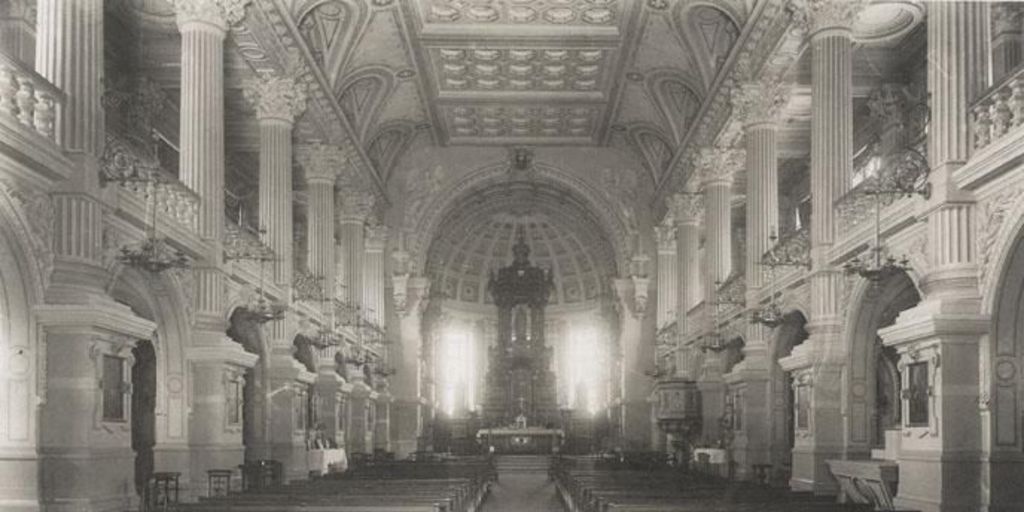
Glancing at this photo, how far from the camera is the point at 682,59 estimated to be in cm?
2473

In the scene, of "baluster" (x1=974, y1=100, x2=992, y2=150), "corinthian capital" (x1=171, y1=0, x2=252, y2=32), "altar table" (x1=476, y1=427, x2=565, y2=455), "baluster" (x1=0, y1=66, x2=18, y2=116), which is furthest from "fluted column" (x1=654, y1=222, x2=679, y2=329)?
"baluster" (x1=0, y1=66, x2=18, y2=116)

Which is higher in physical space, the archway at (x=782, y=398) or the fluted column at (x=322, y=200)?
the fluted column at (x=322, y=200)

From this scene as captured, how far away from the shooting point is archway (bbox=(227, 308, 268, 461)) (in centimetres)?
1861

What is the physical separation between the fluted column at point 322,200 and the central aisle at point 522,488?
5.60m

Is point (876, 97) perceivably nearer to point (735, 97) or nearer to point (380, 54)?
point (735, 97)

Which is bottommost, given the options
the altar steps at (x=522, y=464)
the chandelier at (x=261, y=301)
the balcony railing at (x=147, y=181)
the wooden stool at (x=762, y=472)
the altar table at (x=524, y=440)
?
the altar steps at (x=522, y=464)

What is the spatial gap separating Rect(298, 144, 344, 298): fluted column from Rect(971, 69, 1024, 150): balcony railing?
14867 mm

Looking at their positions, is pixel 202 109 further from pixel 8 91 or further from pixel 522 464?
pixel 522 464

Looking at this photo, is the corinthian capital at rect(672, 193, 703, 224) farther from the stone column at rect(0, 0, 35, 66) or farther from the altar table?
the stone column at rect(0, 0, 35, 66)

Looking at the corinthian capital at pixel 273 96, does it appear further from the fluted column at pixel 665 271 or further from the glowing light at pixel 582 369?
the glowing light at pixel 582 369

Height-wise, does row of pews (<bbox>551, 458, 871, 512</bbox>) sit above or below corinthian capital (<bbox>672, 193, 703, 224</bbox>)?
below

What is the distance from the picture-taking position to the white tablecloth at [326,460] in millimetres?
Result: 20656

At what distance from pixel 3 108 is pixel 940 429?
Answer: 28.6ft

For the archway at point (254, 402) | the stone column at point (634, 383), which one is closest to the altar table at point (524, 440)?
the stone column at point (634, 383)
